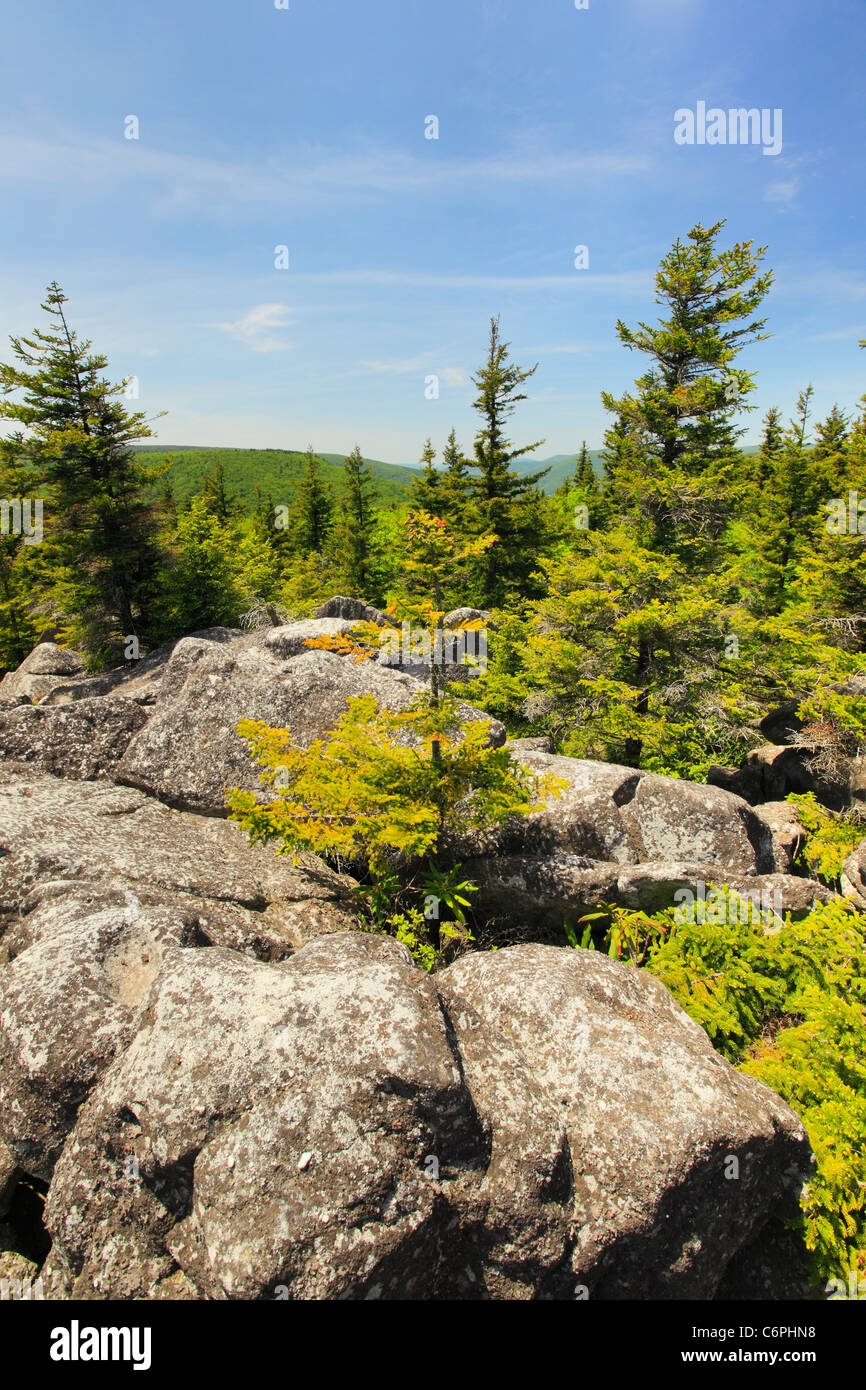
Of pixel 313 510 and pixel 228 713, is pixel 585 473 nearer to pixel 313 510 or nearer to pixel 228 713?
pixel 313 510

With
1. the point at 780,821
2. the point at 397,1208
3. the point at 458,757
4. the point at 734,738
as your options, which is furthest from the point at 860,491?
the point at 397,1208

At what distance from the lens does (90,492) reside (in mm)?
18453

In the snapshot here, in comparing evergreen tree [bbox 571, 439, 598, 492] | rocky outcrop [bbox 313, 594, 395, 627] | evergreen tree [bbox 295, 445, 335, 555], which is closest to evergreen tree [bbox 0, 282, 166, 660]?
rocky outcrop [bbox 313, 594, 395, 627]

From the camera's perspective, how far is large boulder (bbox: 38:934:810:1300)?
4.17 meters

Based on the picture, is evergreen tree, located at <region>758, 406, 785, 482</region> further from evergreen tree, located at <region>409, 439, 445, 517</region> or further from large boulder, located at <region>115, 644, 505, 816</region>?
large boulder, located at <region>115, 644, 505, 816</region>

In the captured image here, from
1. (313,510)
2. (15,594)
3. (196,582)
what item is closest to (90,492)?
(196,582)

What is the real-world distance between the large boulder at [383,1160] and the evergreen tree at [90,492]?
17.4m

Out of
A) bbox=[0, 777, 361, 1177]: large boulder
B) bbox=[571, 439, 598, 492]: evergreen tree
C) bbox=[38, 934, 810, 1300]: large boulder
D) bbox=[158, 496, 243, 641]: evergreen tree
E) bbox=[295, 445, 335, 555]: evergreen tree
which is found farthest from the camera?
bbox=[571, 439, 598, 492]: evergreen tree

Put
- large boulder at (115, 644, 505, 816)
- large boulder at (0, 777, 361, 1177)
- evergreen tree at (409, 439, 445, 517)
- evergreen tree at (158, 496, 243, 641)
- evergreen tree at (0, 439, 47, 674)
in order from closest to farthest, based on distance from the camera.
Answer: large boulder at (0, 777, 361, 1177) → large boulder at (115, 644, 505, 816) → evergreen tree at (158, 496, 243, 641) → evergreen tree at (0, 439, 47, 674) → evergreen tree at (409, 439, 445, 517)

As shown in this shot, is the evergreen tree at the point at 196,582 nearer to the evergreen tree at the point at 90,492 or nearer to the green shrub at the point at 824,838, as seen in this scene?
the evergreen tree at the point at 90,492

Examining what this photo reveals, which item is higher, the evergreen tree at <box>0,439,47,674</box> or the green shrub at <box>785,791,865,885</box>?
the evergreen tree at <box>0,439,47,674</box>

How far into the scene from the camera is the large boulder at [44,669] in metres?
18.7

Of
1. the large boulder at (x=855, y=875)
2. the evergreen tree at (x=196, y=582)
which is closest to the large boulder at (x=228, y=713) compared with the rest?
the large boulder at (x=855, y=875)

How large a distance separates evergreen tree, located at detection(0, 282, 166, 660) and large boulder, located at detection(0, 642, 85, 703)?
40.3 inches
